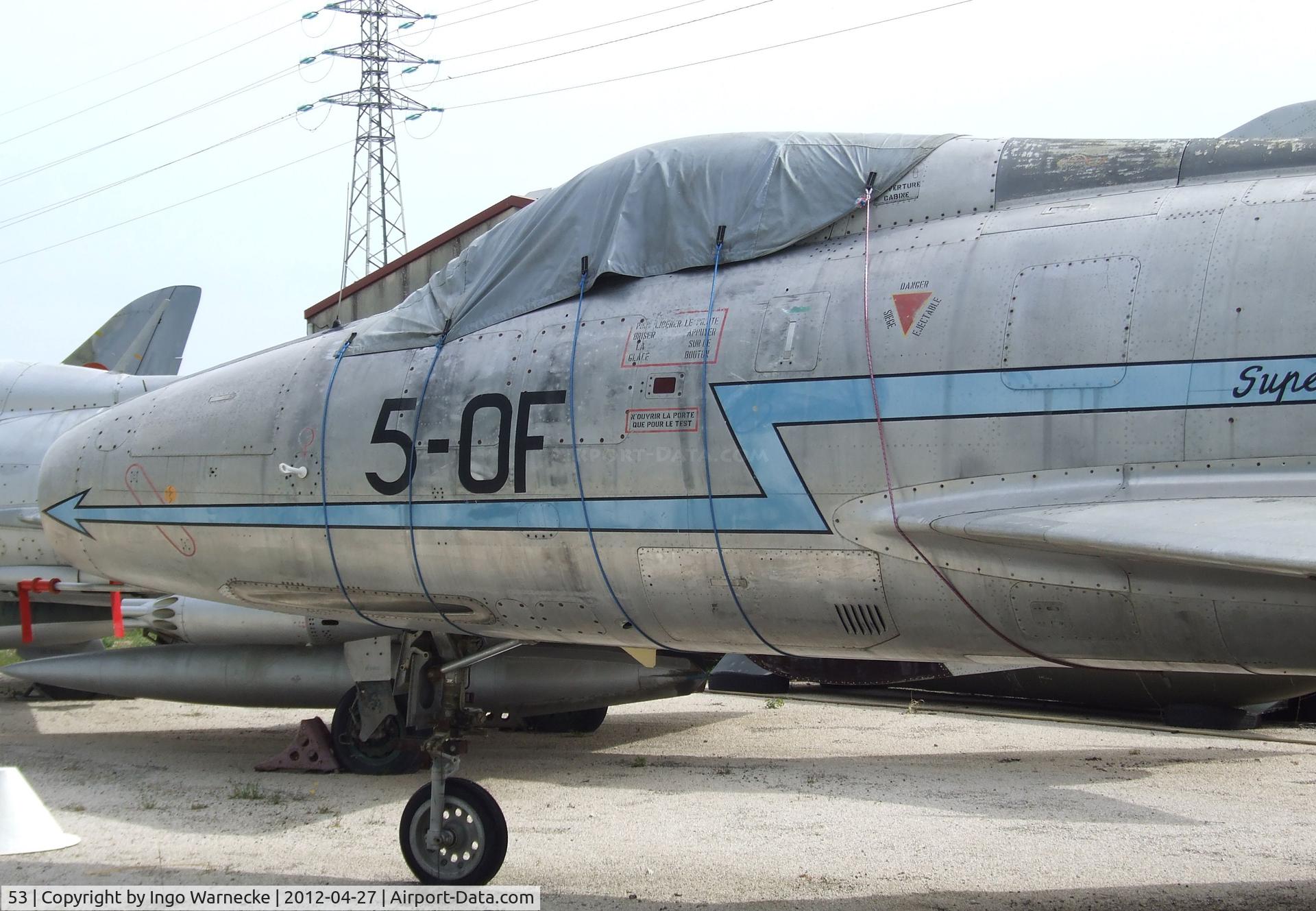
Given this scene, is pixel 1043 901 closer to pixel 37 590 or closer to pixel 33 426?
pixel 37 590

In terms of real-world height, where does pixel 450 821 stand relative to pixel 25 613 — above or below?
below

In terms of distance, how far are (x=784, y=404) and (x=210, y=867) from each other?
15.1 ft

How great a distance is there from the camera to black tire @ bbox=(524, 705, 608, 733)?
12922 mm

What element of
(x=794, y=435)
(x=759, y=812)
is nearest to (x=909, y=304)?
(x=794, y=435)

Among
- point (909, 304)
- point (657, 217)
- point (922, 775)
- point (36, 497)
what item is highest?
point (657, 217)

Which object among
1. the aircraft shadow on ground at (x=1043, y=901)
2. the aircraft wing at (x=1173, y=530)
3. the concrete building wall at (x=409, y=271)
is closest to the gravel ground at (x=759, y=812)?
the aircraft shadow on ground at (x=1043, y=901)

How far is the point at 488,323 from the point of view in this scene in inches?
244

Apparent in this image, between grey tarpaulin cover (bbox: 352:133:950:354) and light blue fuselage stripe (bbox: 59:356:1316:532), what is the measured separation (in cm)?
91

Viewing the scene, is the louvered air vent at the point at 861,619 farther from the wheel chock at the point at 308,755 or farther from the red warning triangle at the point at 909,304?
the wheel chock at the point at 308,755

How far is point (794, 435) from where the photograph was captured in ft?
16.8

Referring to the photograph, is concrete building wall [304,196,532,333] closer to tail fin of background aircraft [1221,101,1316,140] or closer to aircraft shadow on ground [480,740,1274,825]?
aircraft shadow on ground [480,740,1274,825]

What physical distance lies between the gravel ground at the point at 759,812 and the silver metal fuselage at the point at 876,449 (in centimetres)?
190

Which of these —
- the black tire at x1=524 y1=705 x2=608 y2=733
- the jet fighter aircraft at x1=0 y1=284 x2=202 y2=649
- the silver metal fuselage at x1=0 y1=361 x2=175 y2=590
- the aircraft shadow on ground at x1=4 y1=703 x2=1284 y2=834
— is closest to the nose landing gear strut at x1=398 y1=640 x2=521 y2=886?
the aircraft shadow on ground at x1=4 y1=703 x2=1284 y2=834

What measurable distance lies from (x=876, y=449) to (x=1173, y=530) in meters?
1.29
